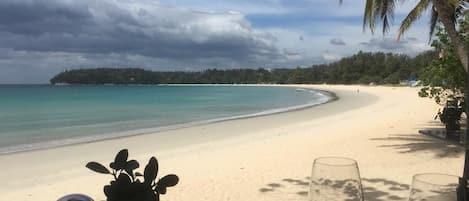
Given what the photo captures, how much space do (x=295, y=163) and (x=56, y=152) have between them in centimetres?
605

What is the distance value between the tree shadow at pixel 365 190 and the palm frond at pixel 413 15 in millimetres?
4733

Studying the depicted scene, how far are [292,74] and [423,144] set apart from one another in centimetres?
13050

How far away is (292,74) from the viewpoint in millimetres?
139000

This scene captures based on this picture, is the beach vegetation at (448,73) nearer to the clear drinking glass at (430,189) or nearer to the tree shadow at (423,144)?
the tree shadow at (423,144)

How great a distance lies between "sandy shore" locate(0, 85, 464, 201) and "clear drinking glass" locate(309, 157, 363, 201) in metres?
3.74

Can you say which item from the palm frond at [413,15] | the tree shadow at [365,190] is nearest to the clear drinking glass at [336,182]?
the tree shadow at [365,190]

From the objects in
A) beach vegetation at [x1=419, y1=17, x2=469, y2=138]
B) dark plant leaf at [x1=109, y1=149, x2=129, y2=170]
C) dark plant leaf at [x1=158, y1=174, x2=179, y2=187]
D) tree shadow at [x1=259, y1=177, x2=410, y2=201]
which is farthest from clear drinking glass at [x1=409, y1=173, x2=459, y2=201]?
beach vegetation at [x1=419, y1=17, x2=469, y2=138]

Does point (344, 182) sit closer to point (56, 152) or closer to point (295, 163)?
point (295, 163)

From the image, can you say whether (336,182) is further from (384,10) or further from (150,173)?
(384,10)

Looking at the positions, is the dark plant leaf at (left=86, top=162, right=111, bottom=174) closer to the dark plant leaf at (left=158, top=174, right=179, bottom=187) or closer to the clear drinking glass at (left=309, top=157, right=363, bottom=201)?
the dark plant leaf at (left=158, top=174, right=179, bottom=187)

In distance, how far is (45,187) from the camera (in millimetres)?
7074

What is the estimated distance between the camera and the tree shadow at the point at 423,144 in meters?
8.46

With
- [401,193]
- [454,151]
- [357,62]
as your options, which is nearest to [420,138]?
[454,151]

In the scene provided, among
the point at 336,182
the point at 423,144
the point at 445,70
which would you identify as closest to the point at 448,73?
the point at 445,70
